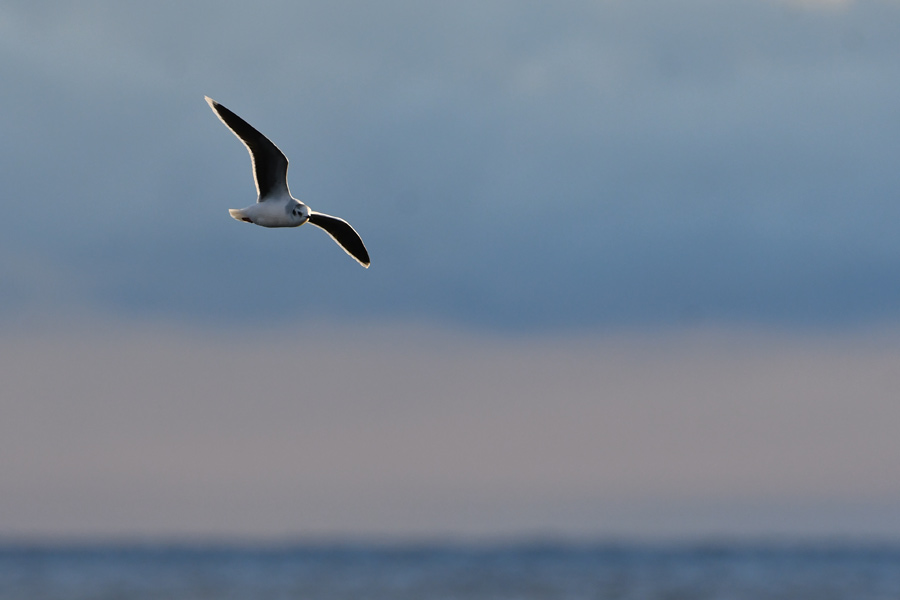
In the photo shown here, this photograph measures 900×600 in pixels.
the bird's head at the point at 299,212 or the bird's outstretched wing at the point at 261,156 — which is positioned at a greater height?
the bird's outstretched wing at the point at 261,156

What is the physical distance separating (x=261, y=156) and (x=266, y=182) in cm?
32

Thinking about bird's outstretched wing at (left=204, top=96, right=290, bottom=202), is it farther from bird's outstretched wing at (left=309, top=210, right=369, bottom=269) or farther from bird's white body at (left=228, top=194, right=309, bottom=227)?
bird's outstretched wing at (left=309, top=210, right=369, bottom=269)

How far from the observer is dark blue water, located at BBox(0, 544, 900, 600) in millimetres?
37625

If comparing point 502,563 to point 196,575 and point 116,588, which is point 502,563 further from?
point 116,588

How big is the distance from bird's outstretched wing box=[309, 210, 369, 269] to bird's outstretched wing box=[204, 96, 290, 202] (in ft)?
5.45

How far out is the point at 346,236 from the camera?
15.9 metres

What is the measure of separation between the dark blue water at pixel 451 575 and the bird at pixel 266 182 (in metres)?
24.5

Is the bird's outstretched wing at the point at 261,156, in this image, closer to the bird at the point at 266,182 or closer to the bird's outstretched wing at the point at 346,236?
the bird at the point at 266,182

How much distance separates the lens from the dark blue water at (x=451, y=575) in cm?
3762

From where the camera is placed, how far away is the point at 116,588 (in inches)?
1580

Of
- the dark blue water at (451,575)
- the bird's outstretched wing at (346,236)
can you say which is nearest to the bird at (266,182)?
the bird's outstretched wing at (346,236)

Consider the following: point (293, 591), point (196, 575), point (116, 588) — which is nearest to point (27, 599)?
point (116, 588)

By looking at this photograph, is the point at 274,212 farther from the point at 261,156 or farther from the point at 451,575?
the point at 451,575

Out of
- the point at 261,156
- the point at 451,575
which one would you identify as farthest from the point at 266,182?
the point at 451,575
